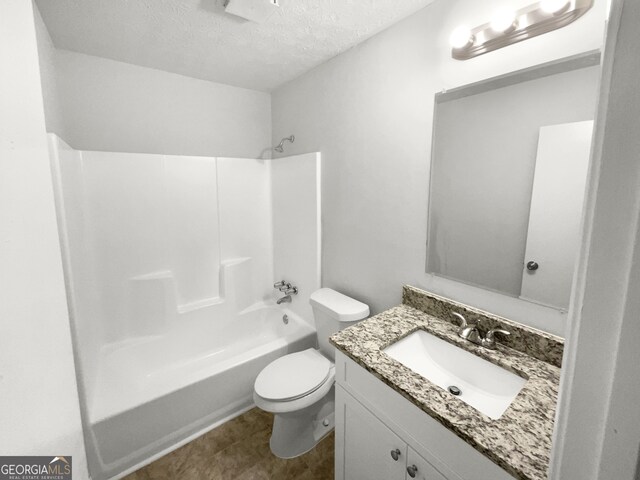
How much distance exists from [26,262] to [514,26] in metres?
1.84

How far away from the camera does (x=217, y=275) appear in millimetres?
2434

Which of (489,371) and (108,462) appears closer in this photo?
(489,371)

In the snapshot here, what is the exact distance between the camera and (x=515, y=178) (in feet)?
3.68

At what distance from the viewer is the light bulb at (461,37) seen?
1.15 m

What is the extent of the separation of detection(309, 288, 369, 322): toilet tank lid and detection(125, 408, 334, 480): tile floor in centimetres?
81

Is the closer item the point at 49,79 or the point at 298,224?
the point at 49,79

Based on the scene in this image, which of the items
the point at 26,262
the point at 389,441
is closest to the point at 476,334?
the point at 389,441

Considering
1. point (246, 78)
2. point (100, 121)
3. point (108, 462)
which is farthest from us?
point (246, 78)

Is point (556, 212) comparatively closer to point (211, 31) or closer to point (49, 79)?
point (211, 31)

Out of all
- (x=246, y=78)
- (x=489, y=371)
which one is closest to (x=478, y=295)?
(x=489, y=371)

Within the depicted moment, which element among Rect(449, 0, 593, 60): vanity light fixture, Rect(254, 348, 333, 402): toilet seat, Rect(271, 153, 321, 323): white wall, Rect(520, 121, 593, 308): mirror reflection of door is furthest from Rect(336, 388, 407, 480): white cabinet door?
Rect(449, 0, 593, 60): vanity light fixture

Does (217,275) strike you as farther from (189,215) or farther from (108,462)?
(108,462)

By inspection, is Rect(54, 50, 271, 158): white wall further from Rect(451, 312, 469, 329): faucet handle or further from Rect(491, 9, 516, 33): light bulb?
Rect(451, 312, 469, 329): faucet handle

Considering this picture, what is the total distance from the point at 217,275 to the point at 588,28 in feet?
8.36
